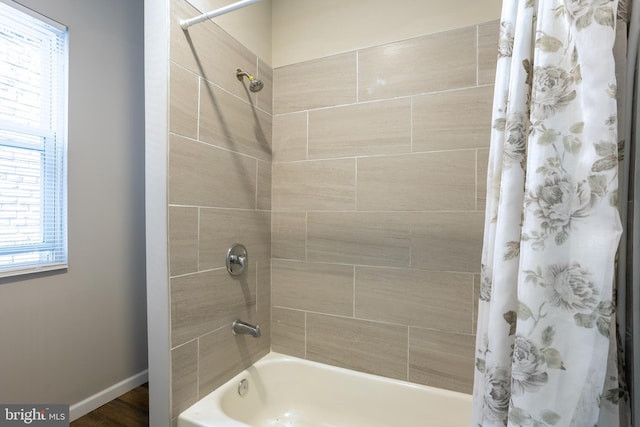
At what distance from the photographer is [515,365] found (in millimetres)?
617

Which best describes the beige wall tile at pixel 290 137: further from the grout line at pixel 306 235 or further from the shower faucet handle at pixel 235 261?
the shower faucet handle at pixel 235 261

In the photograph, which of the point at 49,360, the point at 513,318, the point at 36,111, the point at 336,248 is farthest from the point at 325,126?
the point at 49,360

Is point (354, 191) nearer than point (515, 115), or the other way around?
point (515, 115)

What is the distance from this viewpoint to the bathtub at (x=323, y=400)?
1409 mm

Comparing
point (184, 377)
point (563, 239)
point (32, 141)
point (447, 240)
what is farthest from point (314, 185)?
point (32, 141)

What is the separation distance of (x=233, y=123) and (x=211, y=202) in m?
0.44

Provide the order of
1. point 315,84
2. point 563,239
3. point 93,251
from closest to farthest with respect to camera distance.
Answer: point 563,239 → point 315,84 → point 93,251

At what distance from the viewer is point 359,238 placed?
1.60 meters

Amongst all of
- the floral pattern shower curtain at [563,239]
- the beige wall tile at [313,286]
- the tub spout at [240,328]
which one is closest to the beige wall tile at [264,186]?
the beige wall tile at [313,286]

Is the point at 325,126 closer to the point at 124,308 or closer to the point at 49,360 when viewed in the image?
the point at 124,308

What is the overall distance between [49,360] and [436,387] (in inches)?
82.5

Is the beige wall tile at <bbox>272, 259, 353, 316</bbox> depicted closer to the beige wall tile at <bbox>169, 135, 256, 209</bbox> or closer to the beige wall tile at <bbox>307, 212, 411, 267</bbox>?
the beige wall tile at <bbox>307, 212, 411, 267</bbox>

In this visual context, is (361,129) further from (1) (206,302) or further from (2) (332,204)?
(1) (206,302)

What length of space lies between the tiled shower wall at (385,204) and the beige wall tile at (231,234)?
96mm
